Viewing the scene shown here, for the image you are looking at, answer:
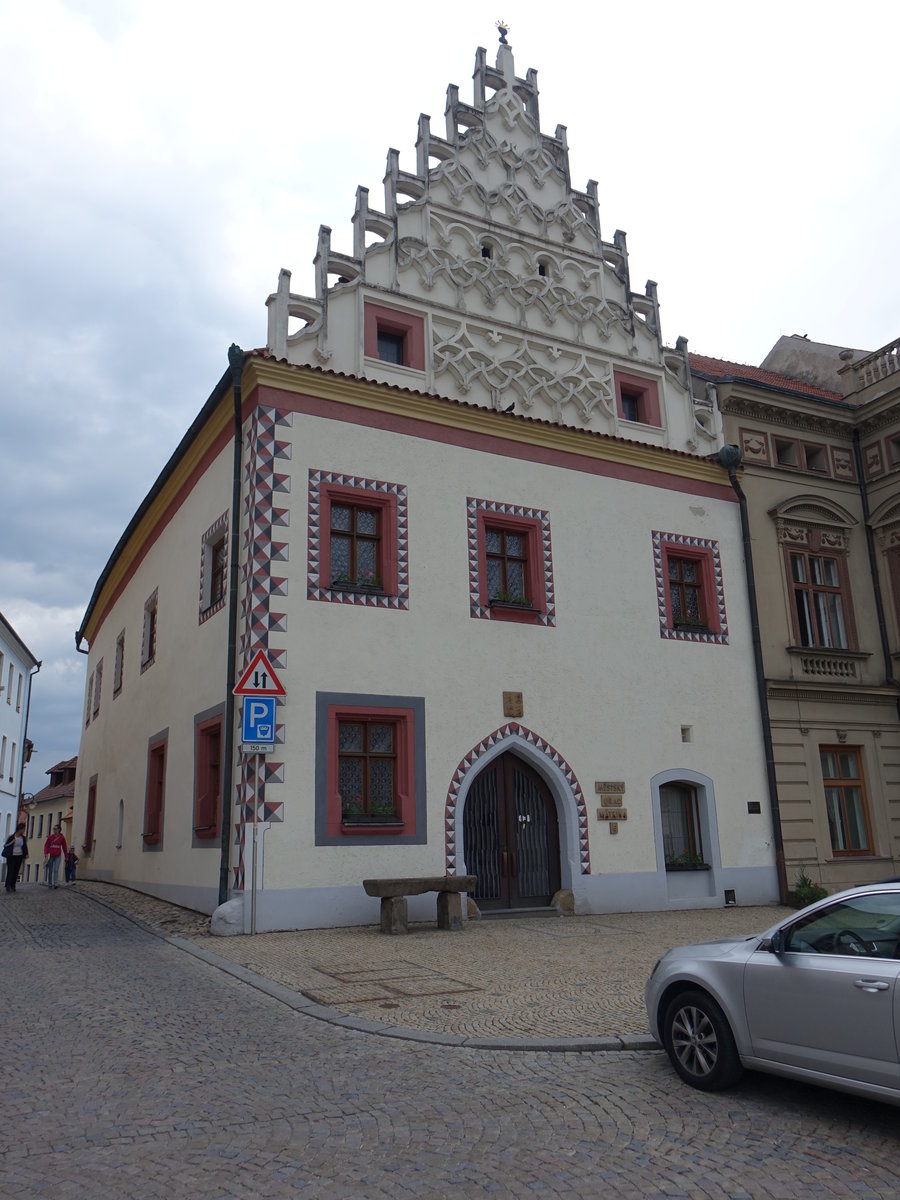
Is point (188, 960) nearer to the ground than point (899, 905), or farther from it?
nearer to the ground

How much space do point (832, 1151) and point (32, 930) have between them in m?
11.9

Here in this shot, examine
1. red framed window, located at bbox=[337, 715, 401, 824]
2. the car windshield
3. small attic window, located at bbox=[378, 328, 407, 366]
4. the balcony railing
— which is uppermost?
the balcony railing

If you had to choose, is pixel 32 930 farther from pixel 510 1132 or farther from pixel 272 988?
pixel 510 1132

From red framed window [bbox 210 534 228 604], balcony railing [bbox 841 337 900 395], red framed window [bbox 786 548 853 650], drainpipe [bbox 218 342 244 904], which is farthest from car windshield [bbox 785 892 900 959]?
balcony railing [bbox 841 337 900 395]

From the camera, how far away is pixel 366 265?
16875mm

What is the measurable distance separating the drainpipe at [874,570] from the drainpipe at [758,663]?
3363 millimetres

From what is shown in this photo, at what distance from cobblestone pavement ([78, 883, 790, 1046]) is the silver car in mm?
883

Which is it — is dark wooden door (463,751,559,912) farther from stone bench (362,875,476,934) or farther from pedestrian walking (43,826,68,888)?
pedestrian walking (43,826,68,888)

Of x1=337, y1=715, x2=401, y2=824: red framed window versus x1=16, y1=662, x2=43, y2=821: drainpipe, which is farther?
x1=16, y1=662, x2=43, y2=821: drainpipe

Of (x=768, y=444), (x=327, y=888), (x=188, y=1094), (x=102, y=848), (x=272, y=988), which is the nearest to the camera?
(x=188, y=1094)

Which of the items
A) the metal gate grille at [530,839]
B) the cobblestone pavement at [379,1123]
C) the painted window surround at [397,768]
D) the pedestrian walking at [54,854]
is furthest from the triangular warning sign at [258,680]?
the pedestrian walking at [54,854]

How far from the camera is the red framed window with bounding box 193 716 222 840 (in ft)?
50.4

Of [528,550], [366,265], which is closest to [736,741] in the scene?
[528,550]

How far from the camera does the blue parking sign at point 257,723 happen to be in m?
13.0
